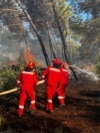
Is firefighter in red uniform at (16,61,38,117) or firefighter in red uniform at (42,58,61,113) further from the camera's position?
firefighter in red uniform at (42,58,61,113)

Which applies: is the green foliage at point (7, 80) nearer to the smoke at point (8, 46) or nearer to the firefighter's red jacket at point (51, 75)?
the firefighter's red jacket at point (51, 75)

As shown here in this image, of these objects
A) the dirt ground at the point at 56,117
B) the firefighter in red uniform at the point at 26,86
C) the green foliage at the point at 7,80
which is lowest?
the dirt ground at the point at 56,117

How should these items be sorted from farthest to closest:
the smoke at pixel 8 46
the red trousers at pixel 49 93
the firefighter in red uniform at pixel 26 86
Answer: the smoke at pixel 8 46 → the red trousers at pixel 49 93 → the firefighter in red uniform at pixel 26 86

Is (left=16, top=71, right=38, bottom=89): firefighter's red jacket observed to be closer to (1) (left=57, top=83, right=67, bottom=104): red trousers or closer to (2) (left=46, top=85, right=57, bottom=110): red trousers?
(2) (left=46, top=85, right=57, bottom=110): red trousers

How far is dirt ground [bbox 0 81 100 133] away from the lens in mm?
9867

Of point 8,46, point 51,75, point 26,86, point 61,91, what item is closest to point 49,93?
point 51,75

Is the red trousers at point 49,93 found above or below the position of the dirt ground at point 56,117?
above

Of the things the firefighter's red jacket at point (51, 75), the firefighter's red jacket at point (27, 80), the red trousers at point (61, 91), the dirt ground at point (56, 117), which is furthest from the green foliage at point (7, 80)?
the firefighter's red jacket at point (27, 80)

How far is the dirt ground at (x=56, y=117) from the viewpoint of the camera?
32.4ft

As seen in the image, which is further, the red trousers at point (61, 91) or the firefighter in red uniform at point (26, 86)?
the red trousers at point (61, 91)

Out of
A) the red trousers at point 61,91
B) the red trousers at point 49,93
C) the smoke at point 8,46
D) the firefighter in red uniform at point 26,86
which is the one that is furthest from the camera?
the smoke at point 8,46

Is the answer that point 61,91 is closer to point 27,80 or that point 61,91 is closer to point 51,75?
point 51,75

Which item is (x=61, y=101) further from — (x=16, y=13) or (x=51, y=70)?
(x=16, y=13)

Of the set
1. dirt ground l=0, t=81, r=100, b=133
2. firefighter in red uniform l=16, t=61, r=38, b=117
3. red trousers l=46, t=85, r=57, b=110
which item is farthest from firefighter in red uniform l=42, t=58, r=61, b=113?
firefighter in red uniform l=16, t=61, r=38, b=117
